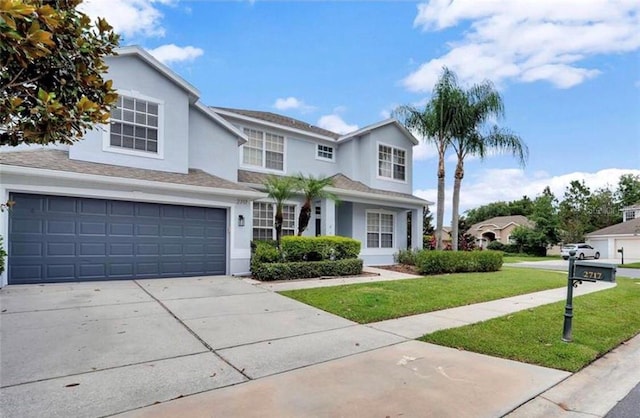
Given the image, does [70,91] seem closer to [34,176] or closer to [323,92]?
[34,176]

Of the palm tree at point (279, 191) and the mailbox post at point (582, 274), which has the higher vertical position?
the palm tree at point (279, 191)

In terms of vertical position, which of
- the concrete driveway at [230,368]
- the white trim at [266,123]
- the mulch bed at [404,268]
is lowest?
the mulch bed at [404,268]

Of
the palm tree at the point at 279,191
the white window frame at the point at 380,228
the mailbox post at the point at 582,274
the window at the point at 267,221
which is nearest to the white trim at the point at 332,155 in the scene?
the white window frame at the point at 380,228

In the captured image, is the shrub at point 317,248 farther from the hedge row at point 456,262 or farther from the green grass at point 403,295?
the hedge row at point 456,262

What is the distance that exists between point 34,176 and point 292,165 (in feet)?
31.3

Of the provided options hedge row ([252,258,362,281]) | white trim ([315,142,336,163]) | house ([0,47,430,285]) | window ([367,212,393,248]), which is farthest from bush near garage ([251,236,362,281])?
white trim ([315,142,336,163])

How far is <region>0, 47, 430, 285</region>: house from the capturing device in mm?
9148

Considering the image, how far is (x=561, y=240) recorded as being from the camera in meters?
40.1

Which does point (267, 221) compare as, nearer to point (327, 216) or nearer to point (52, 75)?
point (327, 216)

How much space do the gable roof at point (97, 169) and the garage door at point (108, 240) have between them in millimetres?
796

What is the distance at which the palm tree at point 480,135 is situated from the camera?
16.8 m

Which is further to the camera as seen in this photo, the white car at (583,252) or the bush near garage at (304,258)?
the white car at (583,252)

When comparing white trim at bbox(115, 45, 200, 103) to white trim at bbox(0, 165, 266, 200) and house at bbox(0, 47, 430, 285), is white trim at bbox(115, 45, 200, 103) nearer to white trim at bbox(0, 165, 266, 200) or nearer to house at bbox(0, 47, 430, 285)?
house at bbox(0, 47, 430, 285)

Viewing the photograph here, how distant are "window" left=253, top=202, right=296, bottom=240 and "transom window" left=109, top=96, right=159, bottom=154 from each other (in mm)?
4448
